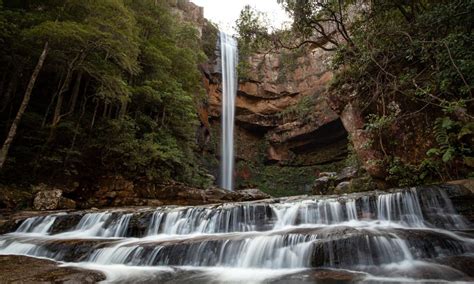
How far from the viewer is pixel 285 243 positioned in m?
4.88

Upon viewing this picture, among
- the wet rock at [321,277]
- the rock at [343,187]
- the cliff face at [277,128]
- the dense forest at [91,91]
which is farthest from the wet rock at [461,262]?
the cliff face at [277,128]

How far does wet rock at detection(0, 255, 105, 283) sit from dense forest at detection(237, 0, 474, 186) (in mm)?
5653

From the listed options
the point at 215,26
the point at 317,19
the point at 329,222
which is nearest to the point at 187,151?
the point at 317,19

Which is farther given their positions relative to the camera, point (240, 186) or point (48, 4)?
point (240, 186)

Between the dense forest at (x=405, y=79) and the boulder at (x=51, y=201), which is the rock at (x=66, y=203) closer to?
the boulder at (x=51, y=201)

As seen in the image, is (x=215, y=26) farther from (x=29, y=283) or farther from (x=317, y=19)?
(x=29, y=283)

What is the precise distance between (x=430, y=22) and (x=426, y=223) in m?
4.00

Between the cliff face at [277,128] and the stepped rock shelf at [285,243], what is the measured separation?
51.7 feet

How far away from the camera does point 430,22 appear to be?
610 cm

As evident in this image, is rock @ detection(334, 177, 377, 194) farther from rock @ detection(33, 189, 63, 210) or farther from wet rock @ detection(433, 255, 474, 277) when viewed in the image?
rock @ detection(33, 189, 63, 210)

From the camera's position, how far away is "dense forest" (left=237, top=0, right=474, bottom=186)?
5672 mm

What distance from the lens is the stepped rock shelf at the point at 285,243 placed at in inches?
162

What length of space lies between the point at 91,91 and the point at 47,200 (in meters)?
6.65

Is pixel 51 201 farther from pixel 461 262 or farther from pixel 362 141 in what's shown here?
pixel 461 262
